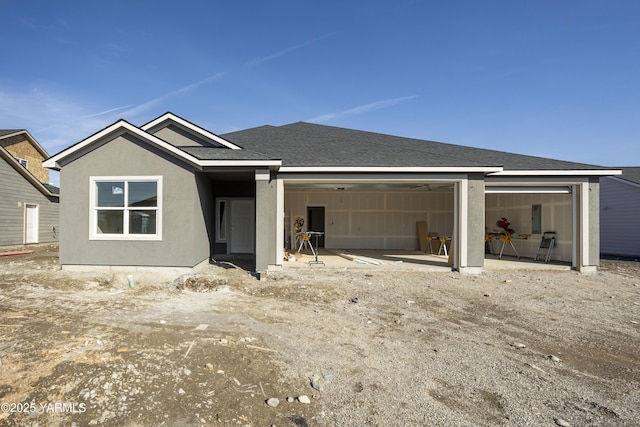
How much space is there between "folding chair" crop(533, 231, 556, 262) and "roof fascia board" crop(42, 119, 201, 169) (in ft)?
40.6

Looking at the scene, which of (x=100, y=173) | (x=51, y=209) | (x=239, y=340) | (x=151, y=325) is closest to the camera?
(x=239, y=340)

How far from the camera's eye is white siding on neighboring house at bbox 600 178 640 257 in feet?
53.0

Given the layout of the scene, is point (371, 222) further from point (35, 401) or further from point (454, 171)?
point (35, 401)

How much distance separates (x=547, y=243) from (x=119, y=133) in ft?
47.7

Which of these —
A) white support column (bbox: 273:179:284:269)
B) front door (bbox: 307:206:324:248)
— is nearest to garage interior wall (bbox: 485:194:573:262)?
front door (bbox: 307:206:324:248)

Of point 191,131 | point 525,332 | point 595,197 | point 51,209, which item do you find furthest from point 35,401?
point 51,209

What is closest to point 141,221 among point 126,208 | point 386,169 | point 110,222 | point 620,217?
point 126,208

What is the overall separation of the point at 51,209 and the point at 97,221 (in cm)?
1373

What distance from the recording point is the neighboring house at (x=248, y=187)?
27.6 feet

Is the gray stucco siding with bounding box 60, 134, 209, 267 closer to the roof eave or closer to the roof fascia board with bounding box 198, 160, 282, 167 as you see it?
the roof fascia board with bounding box 198, 160, 282, 167

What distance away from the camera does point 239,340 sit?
175 inches

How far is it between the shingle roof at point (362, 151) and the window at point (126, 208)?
274 centimetres

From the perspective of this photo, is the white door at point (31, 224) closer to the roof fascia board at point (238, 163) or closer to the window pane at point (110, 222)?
the window pane at point (110, 222)

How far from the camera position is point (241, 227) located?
1261 cm
